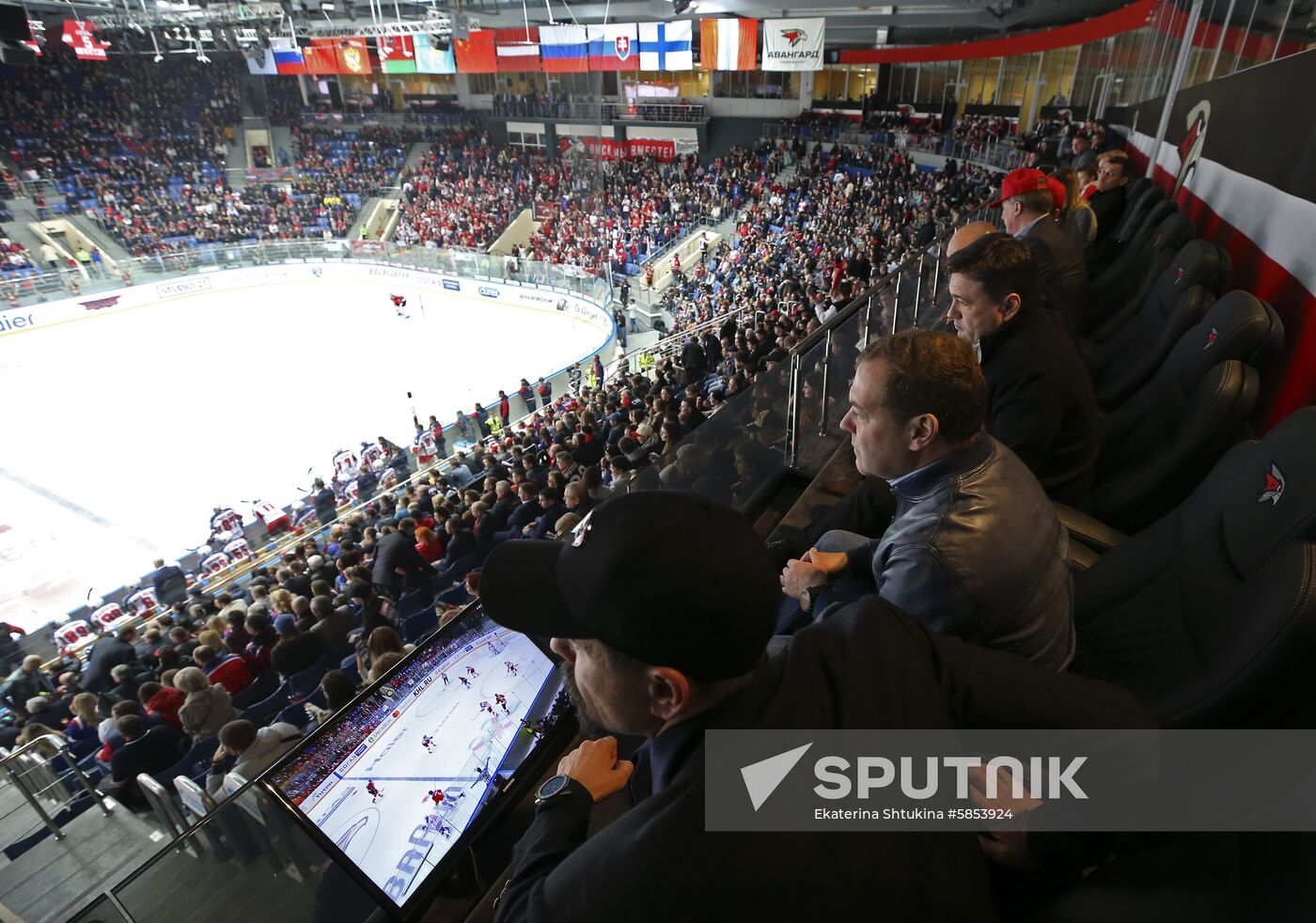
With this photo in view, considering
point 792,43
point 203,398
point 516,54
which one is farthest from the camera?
point 516,54


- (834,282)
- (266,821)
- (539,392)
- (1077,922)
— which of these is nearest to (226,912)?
(266,821)

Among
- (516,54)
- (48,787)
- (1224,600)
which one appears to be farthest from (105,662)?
(516,54)

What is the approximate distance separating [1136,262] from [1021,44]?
19212 millimetres

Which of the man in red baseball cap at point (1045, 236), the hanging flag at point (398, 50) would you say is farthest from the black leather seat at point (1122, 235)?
the hanging flag at point (398, 50)

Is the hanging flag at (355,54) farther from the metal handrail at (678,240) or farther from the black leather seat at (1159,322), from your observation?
the black leather seat at (1159,322)

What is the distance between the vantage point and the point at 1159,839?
0.93 meters

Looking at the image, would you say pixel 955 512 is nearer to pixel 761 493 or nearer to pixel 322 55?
pixel 761 493

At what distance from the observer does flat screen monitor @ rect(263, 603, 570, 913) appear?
127 cm

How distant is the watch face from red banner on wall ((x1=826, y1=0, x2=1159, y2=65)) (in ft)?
49.6

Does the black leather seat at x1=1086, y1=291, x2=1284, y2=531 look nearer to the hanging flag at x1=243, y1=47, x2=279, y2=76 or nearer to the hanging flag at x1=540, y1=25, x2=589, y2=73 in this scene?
the hanging flag at x1=540, y1=25, x2=589, y2=73

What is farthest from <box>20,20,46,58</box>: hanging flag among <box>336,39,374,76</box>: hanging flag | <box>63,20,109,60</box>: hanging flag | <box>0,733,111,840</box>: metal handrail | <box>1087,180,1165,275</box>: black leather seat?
<box>1087,180,1165,275</box>: black leather seat

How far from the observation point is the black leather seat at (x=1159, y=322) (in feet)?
9.29

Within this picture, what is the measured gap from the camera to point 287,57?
920 inches

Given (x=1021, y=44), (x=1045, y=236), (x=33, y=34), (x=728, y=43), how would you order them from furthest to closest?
(x=1021, y=44) → (x=33, y=34) → (x=728, y=43) → (x=1045, y=236)
